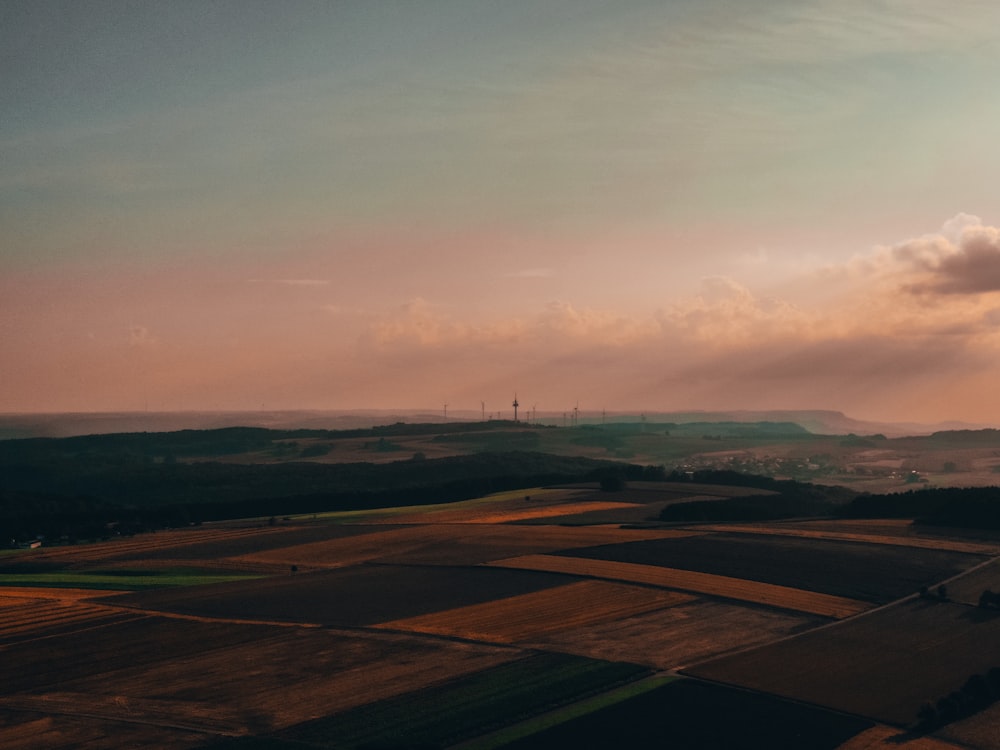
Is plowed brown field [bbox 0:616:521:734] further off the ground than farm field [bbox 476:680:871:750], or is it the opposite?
plowed brown field [bbox 0:616:521:734]

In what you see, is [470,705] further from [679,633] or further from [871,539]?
[871,539]

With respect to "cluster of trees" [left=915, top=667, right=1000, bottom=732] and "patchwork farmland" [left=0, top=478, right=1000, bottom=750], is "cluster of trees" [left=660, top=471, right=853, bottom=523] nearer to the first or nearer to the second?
"patchwork farmland" [left=0, top=478, right=1000, bottom=750]

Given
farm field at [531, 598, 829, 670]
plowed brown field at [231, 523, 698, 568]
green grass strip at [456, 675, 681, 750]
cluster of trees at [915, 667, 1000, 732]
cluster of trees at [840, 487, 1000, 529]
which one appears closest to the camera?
green grass strip at [456, 675, 681, 750]

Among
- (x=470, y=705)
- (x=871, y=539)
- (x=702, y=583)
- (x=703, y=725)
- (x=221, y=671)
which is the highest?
(x=871, y=539)

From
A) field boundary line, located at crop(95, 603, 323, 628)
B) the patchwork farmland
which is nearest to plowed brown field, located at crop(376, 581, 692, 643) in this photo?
the patchwork farmland

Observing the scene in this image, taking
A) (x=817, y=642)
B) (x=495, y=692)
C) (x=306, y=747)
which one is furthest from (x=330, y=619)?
(x=817, y=642)

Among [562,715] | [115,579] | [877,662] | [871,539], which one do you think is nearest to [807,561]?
[871,539]
